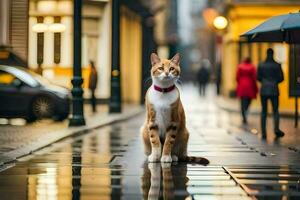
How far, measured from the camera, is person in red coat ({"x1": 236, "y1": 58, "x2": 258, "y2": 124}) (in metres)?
23.5

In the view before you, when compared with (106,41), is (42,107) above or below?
below

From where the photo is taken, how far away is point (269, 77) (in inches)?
700

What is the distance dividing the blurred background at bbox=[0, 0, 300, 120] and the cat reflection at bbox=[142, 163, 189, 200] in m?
7.82

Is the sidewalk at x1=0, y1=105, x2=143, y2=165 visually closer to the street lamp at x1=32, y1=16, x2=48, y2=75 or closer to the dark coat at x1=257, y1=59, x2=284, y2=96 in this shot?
the street lamp at x1=32, y1=16, x2=48, y2=75

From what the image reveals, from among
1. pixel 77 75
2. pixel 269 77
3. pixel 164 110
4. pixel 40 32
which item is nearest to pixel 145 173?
pixel 164 110

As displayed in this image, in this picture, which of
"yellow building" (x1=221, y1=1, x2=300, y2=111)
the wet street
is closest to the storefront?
the wet street

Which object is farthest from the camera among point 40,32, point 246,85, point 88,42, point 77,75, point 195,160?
point 88,42

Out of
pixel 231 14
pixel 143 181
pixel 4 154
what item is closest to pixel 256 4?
pixel 231 14

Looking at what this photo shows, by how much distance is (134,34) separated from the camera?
44.3m

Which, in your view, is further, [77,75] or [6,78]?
[6,78]

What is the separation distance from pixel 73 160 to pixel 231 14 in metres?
32.8

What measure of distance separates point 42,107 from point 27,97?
0.52m

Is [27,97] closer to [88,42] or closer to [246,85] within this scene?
[246,85]

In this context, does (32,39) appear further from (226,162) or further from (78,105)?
(226,162)
